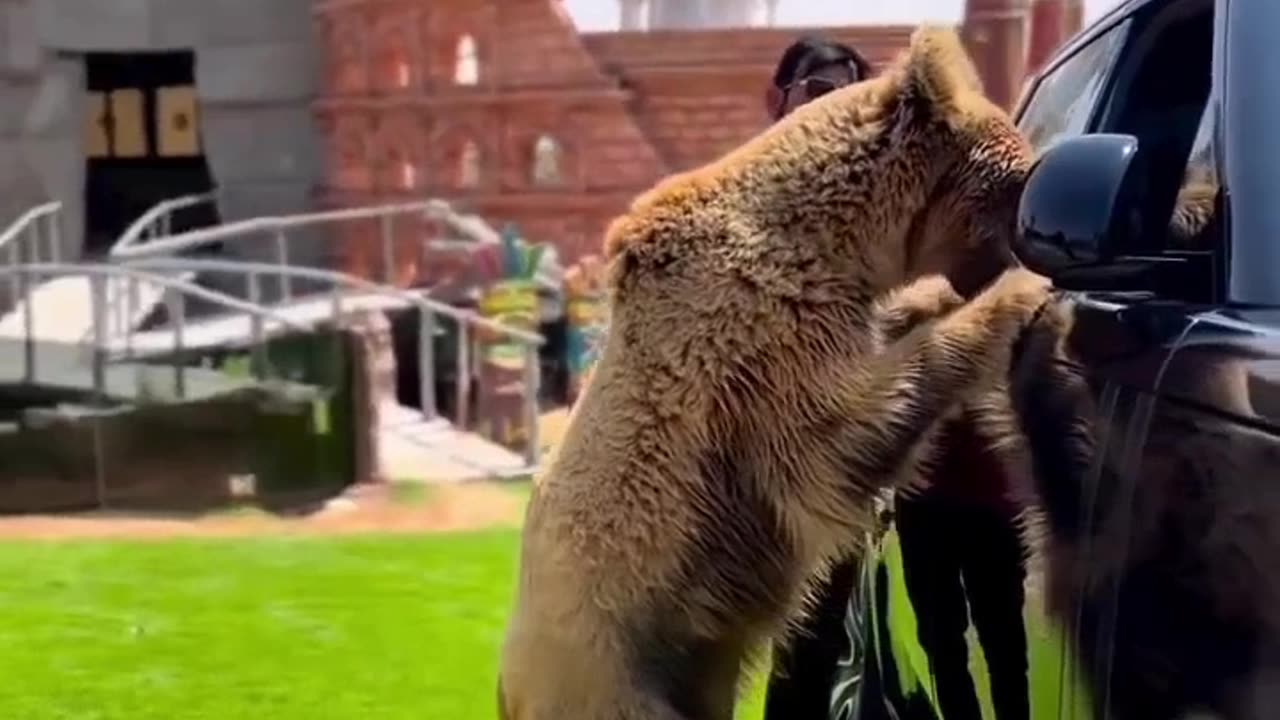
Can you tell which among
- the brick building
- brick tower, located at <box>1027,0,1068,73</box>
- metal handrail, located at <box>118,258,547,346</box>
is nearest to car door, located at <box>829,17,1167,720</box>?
brick tower, located at <box>1027,0,1068,73</box>

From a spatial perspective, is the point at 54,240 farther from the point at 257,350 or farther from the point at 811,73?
the point at 811,73

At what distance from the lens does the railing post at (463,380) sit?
16.0 meters

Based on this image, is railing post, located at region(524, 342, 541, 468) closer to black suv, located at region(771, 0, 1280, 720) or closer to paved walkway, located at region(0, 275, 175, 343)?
paved walkway, located at region(0, 275, 175, 343)

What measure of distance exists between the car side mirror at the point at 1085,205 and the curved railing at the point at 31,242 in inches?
730

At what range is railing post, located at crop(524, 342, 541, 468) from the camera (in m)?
15.1

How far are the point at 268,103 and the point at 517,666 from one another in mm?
23790

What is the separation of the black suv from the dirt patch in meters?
9.92

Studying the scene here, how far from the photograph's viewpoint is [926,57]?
111 inches

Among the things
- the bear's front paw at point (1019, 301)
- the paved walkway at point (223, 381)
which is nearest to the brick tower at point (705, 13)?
the paved walkway at point (223, 381)

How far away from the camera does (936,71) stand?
2793 millimetres

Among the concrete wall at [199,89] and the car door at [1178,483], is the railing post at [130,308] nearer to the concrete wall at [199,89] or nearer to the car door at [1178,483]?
the concrete wall at [199,89]

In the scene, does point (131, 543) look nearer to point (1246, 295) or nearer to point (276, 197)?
point (1246, 295)

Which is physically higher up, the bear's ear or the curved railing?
the bear's ear

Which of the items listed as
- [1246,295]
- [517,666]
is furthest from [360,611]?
[1246,295]
